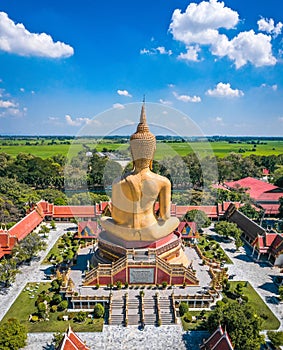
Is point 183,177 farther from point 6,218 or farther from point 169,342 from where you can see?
point 169,342

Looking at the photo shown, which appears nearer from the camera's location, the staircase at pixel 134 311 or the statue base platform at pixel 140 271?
the staircase at pixel 134 311

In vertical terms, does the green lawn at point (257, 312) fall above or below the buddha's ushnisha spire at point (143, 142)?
below

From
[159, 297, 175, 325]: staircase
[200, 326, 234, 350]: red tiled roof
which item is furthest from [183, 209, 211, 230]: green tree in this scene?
[200, 326, 234, 350]: red tiled roof

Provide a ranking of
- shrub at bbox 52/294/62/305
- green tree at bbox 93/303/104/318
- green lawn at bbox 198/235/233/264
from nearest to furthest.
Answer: green tree at bbox 93/303/104/318, shrub at bbox 52/294/62/305, green lawn at bbox 198/235/233/264

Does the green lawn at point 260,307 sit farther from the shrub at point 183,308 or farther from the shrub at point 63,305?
the shrub at point 63,305

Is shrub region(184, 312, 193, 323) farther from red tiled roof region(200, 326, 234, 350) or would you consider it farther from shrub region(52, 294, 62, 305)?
shrub region(52, 294, 62, 305)

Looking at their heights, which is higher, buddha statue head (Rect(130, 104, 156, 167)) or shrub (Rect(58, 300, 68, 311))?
buddha statue head (Rect(130, 104, 156, 167))

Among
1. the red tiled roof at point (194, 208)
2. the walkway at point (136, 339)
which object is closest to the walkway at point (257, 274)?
the walkway at point (136, 339)

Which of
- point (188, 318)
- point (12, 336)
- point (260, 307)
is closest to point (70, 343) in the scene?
point (12, 336)
